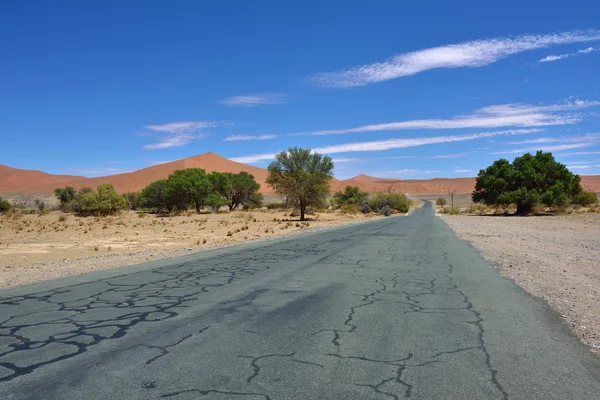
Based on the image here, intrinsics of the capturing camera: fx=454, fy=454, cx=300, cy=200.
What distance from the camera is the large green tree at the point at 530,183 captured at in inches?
2119

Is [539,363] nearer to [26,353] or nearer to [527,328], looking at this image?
[527,328]

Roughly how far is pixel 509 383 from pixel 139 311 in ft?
17.7

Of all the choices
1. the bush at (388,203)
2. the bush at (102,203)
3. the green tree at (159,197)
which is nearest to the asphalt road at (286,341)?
the bush at (102,203)

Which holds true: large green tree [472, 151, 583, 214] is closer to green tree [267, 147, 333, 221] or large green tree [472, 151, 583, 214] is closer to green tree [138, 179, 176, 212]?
green tree [267, 147, 333, 221]

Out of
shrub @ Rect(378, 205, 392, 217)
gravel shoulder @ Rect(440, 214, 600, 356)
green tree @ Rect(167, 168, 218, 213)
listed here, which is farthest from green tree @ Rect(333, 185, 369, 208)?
gravel shoulder @ Rect(440, 214, 600, 356)

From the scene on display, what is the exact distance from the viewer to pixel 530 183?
186ft

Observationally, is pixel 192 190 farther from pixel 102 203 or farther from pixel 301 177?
pixel 301 177

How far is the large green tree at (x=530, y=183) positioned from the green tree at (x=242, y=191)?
34.9 meters

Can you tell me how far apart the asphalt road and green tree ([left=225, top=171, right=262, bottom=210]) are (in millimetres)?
61784

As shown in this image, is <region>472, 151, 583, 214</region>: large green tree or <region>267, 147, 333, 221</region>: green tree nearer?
<region>267, 147, 333, 221</region>: green tree

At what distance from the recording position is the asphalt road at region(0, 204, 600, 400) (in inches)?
164

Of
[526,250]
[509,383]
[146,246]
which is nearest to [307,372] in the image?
[509,383]

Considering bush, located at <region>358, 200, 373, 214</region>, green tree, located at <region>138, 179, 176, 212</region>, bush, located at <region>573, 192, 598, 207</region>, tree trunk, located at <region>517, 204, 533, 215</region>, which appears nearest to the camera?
tree trunk, located at <region>517, 204, 533, 215</region>

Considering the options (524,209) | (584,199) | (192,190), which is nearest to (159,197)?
(192,190)
